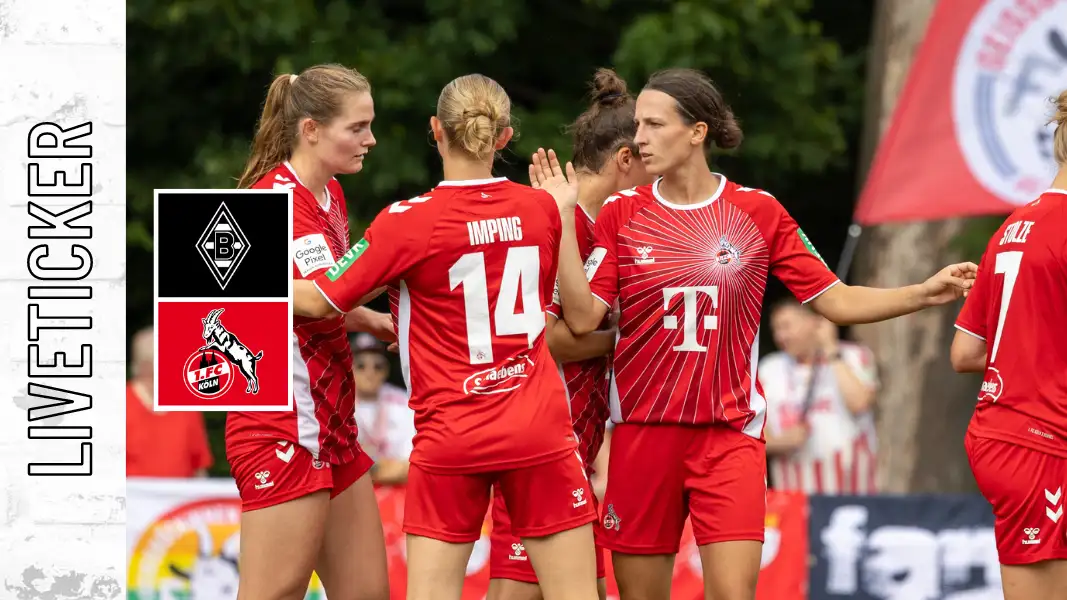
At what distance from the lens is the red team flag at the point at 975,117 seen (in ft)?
34.0

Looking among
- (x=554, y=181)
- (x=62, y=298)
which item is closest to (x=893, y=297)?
(x=554, y=181)

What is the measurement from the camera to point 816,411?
10.4 m

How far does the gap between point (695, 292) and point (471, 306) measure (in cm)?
109

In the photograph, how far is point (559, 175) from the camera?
5965 millimetres

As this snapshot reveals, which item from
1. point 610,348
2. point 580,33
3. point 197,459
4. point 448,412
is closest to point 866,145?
point 580,33

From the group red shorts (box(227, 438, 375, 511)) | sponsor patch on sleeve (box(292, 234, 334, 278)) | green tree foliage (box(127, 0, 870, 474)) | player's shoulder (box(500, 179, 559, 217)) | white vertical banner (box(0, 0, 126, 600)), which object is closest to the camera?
white vertical banner (box(0, 0, 126, 600))

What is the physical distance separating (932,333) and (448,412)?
8.27 meters

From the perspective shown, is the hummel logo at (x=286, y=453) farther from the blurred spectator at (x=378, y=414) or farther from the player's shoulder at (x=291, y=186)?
the blurred spectator at (x=378, y=414)

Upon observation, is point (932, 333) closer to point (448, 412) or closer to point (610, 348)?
point (610, 348)

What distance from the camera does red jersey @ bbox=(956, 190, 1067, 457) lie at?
19.7 feet

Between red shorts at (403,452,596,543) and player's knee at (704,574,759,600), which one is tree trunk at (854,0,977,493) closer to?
player's knee at (704,574,759,600)

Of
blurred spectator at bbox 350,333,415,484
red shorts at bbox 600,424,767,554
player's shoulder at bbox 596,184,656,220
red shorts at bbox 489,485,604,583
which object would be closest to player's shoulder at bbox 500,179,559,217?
player's shoulder at bbox 596,184,656,220

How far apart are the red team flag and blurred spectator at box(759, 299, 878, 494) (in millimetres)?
835

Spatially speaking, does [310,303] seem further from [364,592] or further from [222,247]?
[364,592]
